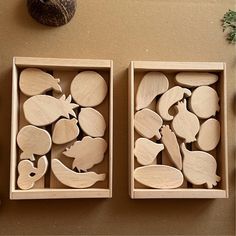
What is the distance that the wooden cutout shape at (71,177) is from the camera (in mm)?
801

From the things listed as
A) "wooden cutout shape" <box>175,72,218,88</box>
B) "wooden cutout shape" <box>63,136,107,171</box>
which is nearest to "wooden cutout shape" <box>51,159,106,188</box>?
"wooden cutout shape" <box>63,136,107,171</box>

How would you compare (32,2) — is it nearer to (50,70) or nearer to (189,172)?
(50,70)

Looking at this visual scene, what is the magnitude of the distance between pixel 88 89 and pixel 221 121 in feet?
1.17

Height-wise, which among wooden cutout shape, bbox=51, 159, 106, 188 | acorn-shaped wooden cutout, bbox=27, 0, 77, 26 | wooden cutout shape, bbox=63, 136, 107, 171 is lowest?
wooden cutout shape, bbox=51, 159, 106, 188

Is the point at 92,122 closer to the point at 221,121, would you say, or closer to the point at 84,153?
the point at 84,153

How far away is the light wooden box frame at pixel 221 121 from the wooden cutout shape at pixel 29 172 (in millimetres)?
218

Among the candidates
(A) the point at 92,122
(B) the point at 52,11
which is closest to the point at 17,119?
(A) the point at 92,122

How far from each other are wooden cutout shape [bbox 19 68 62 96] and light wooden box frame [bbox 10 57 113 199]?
0.05 feet

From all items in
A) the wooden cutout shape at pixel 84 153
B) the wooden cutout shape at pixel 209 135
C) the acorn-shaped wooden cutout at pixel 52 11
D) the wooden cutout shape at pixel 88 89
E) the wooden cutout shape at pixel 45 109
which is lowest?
the wooden cutout shape at pixel 84 153

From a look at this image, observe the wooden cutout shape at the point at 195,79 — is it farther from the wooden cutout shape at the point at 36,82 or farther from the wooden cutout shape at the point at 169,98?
the wooden cutout shape at the point at 36,82

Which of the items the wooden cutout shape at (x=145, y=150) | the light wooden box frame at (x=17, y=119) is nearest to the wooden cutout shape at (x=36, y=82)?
the light wooden box frame at (x=17, y=119)

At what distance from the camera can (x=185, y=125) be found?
0.84 metres

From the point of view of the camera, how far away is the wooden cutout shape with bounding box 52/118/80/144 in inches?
31.9

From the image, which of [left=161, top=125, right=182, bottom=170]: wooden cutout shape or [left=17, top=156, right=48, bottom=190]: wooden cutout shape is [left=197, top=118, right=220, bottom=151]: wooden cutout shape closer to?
[left=161, top=125, right=182, bottom=170]: wooden cutout shape
